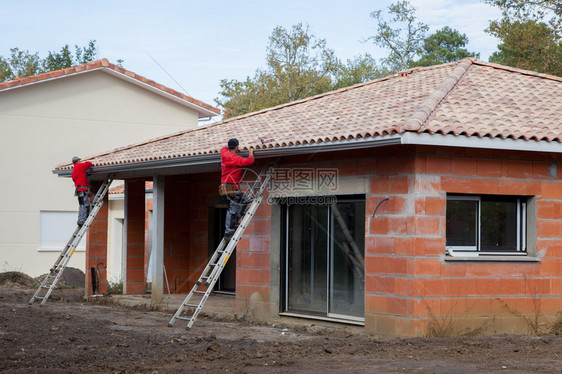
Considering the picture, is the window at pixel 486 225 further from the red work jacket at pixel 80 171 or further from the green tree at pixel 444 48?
the green tree at pixel 444 48

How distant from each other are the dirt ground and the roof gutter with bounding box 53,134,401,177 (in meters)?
2.81

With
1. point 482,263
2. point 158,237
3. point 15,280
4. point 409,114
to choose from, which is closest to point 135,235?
point 158,237

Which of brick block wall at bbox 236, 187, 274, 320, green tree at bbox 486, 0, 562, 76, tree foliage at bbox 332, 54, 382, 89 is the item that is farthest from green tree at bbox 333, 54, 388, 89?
brick block wall at bbox 236, 187, 274, 320

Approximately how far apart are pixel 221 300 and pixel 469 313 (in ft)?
23.8

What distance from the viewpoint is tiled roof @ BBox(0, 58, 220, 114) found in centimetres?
2539

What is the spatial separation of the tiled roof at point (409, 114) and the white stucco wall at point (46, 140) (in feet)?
28.2

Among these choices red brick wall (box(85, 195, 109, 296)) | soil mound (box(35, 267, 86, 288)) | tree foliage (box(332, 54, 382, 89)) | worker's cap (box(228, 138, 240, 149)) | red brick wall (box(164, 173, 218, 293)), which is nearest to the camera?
worker's cap (box(228, 138, 240, 149))

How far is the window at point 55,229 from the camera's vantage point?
2592 centimetres

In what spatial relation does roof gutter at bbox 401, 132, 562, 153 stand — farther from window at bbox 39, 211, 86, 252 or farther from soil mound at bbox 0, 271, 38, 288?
window at bbox 39, 211, 86, 252

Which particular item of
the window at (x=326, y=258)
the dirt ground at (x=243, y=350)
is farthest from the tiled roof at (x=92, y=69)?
the window at (x=326, y=258)

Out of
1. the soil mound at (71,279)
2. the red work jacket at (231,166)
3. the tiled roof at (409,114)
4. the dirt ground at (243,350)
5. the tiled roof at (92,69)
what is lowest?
the soil mound at (71,279)

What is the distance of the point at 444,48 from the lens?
5297 cm

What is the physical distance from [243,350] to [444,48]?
151 ft

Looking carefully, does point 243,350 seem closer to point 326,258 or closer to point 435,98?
point 326,258
